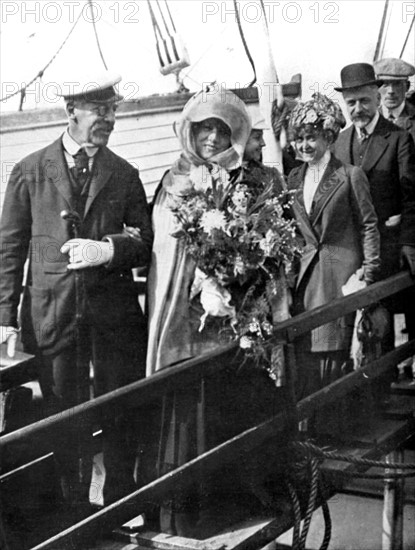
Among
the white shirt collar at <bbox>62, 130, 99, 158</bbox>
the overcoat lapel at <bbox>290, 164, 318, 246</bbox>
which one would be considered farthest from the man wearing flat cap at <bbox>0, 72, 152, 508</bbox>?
the overcoat lapel at <bbox>290, 164, 318, 246</bbox>

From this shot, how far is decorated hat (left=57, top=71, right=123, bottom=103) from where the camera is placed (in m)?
3.10

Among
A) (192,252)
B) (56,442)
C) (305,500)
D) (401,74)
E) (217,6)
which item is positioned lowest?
(305,500)

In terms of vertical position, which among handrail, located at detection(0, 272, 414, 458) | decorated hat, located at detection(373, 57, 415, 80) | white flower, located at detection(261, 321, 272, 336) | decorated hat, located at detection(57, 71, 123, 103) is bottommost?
handrail, located at detection(0, 272, 414, 458)

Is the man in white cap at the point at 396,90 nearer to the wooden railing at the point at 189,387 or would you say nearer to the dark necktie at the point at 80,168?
the wooden railing at the point at 189,387

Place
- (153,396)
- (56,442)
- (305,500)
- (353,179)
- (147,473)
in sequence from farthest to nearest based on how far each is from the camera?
(353,179)
(305,500)
(147,473)
(153,396)
(56,442)

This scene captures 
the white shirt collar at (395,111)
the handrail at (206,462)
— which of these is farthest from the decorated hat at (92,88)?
the white shirt collar at (395,111)

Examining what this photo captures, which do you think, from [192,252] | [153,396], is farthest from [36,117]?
[153,396]

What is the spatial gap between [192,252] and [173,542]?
35.9 inches

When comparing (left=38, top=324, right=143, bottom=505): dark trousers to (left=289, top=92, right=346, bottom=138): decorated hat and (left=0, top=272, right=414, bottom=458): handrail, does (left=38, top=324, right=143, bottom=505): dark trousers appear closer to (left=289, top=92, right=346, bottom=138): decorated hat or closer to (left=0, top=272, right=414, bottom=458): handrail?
(left=0, top=272, right=414, bottom=458): handrail

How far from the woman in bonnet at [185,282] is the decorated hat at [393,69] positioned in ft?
3.21

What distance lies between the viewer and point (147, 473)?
321 centimetres

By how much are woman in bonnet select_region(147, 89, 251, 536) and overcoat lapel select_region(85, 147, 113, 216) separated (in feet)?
0.64

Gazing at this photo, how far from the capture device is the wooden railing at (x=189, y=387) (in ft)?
7.91

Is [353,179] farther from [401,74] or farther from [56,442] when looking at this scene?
[56,442]
